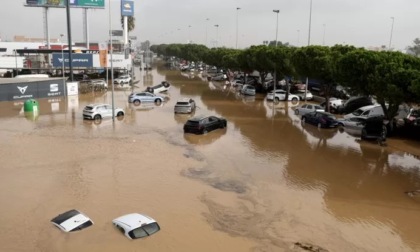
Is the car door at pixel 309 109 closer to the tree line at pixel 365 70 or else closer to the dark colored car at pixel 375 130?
the tree line at pixel 365 70

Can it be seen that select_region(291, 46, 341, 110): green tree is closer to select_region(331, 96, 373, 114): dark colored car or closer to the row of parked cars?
select_region(331, 96, 373, 114): dark colored car

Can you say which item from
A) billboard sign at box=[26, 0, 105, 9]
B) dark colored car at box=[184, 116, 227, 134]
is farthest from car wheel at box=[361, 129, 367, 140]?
billboard sign at box=[26, 0, 105, 9]

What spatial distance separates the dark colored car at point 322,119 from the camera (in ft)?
105

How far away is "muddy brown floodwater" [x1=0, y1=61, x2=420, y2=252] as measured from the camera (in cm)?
1309

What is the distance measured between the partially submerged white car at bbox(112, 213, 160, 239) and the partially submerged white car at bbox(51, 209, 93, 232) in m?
1.02

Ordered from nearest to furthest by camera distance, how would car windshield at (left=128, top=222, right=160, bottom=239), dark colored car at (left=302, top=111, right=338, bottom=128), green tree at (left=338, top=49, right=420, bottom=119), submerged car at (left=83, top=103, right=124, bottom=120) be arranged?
1. car windshield at (left=128, top=222, right=160, bottom=239)
2. green tree at (left=338, top=49, right=420, bottom=119)
3. dark colored car at (left=302, top=111, right=338, bottom=128)
4. submerged car at (left=83, top=103, right=124, bottom=120)

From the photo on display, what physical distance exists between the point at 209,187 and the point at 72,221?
6.55m

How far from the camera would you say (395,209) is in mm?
16000

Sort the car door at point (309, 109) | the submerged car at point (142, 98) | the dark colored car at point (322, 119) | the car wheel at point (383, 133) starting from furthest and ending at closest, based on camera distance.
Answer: the submerged car at point (142, 98), the car door at point (309, 109), the dark colored car at point (322, 119), the car wheel at point (383, 133)

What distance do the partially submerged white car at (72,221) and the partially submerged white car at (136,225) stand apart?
1.02 m

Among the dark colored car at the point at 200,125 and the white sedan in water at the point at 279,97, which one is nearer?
the dark colored car at the point at 200,125

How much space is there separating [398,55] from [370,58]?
2.13 m

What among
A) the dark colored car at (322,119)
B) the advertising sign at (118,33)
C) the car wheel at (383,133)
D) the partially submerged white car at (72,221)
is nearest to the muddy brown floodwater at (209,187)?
the partially submerged white car at (72,221)

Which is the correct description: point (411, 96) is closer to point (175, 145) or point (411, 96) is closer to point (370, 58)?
point (370, 58)
